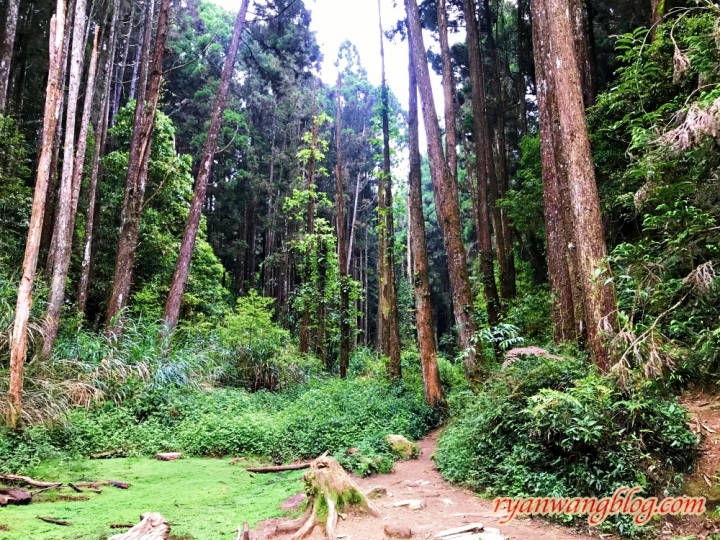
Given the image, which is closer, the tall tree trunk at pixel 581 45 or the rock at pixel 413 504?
the rock at pixel 413 504

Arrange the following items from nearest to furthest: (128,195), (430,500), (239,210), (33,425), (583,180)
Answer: (430,500), (583,180), (33,425), (128,195), (239,210)

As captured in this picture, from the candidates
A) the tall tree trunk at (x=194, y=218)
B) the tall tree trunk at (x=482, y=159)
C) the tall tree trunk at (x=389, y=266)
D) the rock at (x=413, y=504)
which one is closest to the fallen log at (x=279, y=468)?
the rock at (x=413, y=504)

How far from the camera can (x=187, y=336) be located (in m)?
11.7

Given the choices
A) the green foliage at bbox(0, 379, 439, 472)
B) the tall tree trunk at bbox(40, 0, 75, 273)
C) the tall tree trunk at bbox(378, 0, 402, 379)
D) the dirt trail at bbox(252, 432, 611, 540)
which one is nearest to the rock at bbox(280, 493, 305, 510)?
the dirt trail at bbox(252, 432, 611, 540)

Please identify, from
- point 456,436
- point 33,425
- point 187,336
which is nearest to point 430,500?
point 456,436

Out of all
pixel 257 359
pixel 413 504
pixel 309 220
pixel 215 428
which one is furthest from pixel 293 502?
pixel 309 220

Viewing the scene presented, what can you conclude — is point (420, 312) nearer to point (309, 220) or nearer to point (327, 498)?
point (327, 498)

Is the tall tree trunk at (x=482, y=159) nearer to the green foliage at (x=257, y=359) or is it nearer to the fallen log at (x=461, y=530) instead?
the green foliage at (x=257, y=359)

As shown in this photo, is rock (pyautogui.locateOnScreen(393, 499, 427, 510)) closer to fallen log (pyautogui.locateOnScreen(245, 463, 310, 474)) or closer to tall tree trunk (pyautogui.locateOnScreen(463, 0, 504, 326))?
fallen log (pyautogui.locateOnScreen(245, 463, 310, 474))

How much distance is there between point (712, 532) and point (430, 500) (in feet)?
7.85

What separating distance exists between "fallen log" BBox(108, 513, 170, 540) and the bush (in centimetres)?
314

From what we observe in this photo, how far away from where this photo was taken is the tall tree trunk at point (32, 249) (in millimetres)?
5879

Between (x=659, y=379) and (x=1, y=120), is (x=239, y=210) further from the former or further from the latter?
(x=659, y=379)

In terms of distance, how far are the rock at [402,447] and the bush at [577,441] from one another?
1.56 metres
